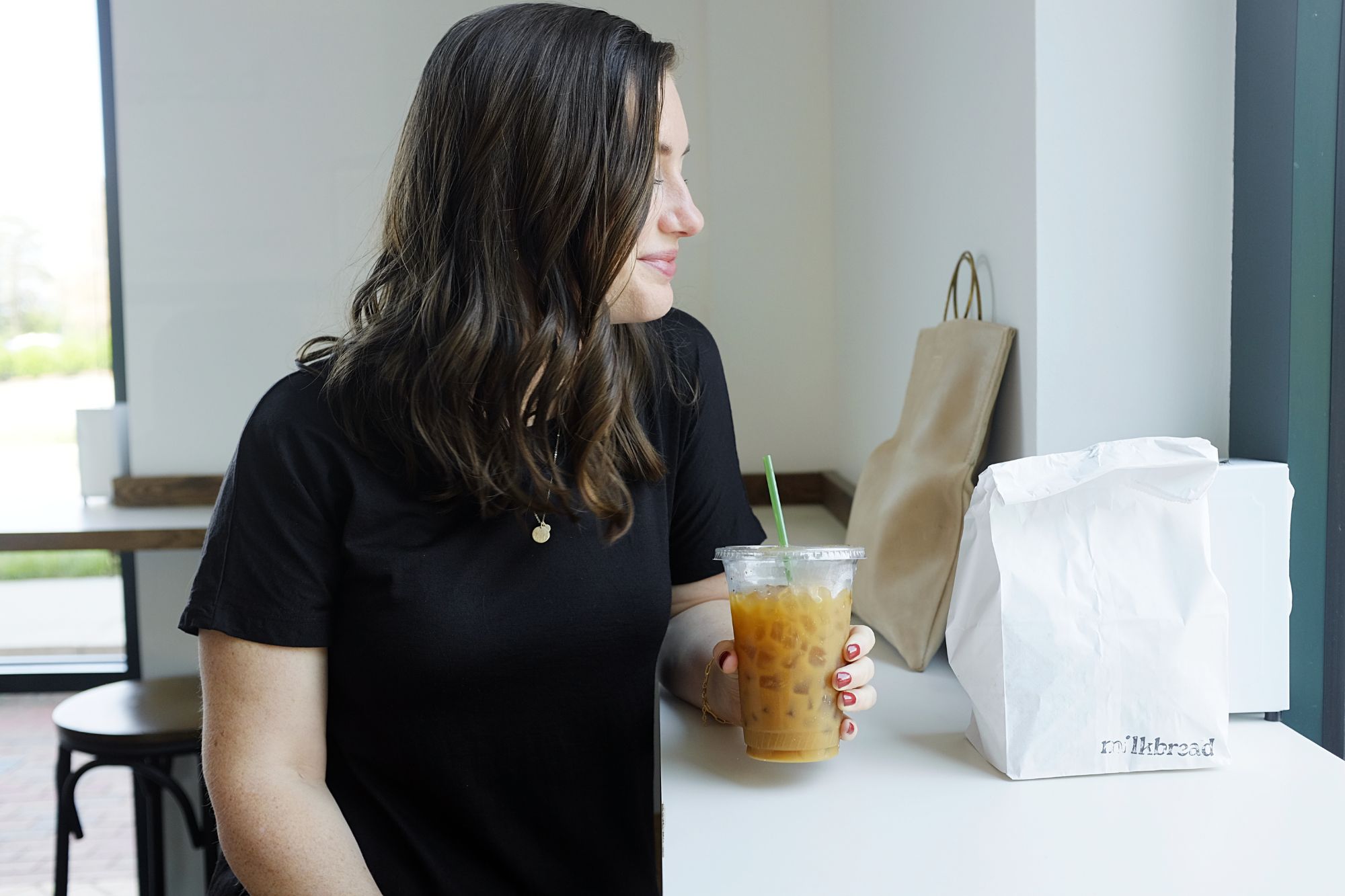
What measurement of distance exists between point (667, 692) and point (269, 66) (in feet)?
6.62

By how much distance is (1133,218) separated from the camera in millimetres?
1286

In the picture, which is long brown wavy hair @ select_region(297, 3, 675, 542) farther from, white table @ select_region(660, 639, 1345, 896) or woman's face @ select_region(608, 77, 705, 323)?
white table @ select_region(660, 639, 1345, 896)

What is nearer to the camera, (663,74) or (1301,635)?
(663,74)

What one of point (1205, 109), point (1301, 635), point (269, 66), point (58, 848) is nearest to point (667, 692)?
point (1301, 635)

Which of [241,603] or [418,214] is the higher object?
[418,214]

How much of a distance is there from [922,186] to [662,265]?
0.82 metres

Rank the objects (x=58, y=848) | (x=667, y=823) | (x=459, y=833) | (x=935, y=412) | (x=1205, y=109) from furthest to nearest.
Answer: (x=58, y=848) → (x=935, y=412) → (x=1205, y=109) → (x=459, y=833) → (x=667, y=823)

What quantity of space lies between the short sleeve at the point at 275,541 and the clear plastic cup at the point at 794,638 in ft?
1.29

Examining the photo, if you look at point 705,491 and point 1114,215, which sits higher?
point 1114,215

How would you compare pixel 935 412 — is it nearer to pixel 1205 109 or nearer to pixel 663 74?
pixel 1205 109

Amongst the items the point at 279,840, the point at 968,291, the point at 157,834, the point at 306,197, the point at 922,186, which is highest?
the point at 306,197

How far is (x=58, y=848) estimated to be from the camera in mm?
2133

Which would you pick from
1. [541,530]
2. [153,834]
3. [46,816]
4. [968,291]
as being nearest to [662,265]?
[541,530]

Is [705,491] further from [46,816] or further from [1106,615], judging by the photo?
[46,816]
